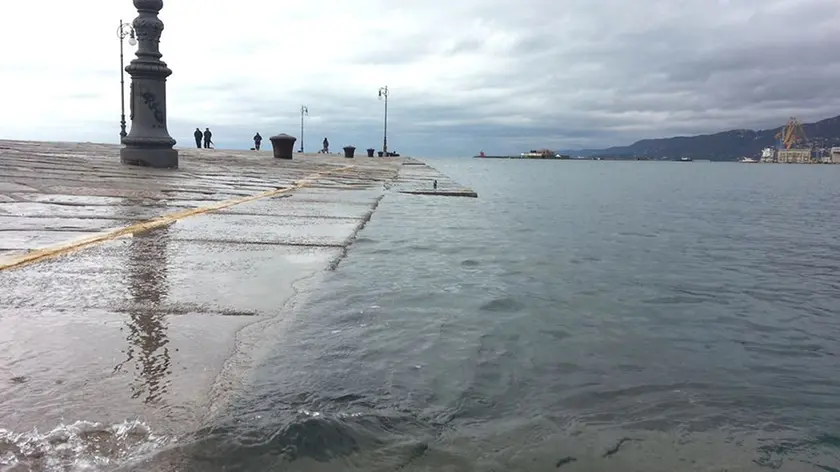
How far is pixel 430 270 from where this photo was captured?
582cm

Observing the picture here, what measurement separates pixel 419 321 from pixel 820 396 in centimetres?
225

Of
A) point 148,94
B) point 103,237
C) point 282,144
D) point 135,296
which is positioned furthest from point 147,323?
point 282,144

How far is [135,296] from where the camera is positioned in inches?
141

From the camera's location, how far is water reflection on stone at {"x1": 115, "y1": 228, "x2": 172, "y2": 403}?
243 centimetres

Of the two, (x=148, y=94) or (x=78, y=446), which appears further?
(x=148, y=94)

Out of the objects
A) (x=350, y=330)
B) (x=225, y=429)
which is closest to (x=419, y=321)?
(x=350, y=330)

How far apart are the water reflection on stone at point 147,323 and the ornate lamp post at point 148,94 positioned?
924cm

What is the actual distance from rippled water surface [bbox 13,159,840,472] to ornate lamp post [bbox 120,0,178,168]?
8.48 metres

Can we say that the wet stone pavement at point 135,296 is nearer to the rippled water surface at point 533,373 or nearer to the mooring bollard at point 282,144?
the rippled water surface at point 533,373

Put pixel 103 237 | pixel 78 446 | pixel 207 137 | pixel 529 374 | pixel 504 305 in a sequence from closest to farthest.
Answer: pixel 78 446, pixel 529 374, pixel 504 305, pixel 103 237, pixel 207 137

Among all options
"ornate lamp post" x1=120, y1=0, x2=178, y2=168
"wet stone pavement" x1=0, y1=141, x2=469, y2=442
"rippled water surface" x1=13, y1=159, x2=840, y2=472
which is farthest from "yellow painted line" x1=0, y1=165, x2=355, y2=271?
"ornate lamp post" x1=120, y1=0, x2=178, y2=168

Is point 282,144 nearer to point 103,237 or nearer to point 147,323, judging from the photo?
point 103,237

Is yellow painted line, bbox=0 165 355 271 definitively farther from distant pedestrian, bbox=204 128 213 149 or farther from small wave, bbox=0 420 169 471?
distant pedestrian, bbox=204 128 213 149

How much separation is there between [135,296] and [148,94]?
10862 millimetres
